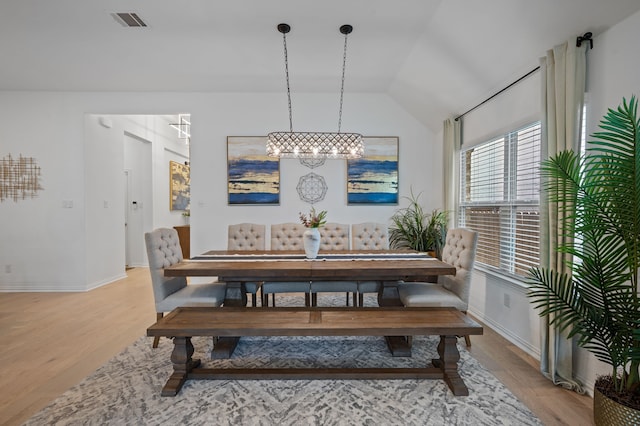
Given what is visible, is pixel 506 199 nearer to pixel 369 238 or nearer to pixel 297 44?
pixel 369 238

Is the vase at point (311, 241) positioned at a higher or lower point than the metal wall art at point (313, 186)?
lower

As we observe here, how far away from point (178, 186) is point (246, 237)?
13.7 feet

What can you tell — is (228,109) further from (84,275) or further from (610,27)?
(610,27)

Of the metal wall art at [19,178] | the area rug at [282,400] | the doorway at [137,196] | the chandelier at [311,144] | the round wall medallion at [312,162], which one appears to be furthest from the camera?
the doorway at [137,196]

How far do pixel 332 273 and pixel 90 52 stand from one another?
12.2 feet

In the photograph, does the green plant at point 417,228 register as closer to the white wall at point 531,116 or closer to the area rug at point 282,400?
the white wall at point 531,116

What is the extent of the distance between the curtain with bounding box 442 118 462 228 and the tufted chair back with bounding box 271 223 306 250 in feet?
6.65

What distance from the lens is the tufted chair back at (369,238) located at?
3781 mm

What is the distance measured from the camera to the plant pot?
1.45 m

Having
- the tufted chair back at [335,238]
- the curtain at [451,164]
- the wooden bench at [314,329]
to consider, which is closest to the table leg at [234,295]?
the wooden bench at [314,329]

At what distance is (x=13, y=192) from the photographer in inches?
180

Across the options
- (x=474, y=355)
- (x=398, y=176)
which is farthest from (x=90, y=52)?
(x=474, y=355)

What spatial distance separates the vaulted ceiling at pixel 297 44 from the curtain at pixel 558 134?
190 millimetres

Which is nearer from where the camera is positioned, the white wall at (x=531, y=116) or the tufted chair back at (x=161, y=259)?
the white wall at (x=531, y=116)
